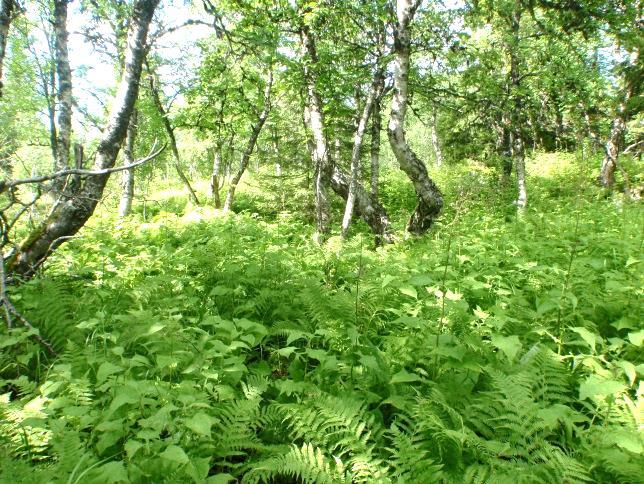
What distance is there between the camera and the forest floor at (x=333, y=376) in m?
1.89

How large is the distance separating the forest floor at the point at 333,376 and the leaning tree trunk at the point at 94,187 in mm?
354

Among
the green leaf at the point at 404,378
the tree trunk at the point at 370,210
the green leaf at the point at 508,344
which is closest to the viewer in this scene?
the green leaf at the point at 508,344

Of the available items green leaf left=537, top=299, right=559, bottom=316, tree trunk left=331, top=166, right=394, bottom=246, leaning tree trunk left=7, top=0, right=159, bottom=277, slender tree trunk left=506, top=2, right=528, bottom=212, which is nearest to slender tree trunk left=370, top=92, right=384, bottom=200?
tree trunk left=331, top=166, right=394, bottom=246

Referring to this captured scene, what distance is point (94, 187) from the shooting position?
421cm

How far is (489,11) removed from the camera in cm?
834

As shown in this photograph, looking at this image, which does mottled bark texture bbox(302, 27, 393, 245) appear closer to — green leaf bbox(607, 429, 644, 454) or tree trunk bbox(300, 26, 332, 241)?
tree trunk bbox(300, 26, 332, 241)

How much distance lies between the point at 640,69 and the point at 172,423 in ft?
48.8

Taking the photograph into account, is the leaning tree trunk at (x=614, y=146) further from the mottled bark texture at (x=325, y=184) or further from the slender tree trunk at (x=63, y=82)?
the slender tree trunk at (x=63, y=82)

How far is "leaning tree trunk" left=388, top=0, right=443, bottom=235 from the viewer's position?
24.9ft

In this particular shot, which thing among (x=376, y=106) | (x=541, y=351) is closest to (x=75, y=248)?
(x=541, y=351)

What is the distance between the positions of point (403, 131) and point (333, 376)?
21.5 ft

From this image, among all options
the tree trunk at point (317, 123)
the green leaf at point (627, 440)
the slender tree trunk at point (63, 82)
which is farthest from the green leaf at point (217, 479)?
the slender tree trunk at point (63, 82)

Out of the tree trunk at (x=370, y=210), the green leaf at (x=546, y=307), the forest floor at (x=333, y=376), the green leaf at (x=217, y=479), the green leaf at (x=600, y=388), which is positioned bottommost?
the green leaf at (x=217, y=479)

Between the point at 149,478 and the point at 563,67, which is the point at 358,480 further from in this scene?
the point at 563,67
